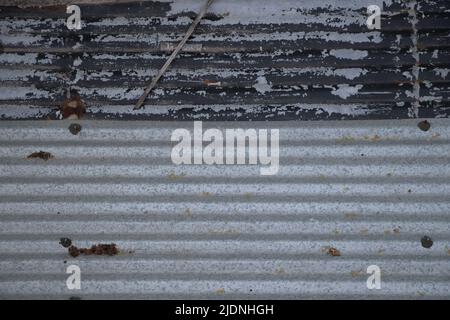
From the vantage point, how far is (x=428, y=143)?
291 centimetres

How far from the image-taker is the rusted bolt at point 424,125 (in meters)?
2.90

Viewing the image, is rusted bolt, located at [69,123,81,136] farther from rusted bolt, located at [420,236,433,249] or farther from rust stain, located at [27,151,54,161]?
rusted bolt, located at [420,236,433,249]

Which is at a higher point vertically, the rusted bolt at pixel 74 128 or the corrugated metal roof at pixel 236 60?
the corrugated metal roof at pixel 236 60

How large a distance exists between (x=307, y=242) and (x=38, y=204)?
1.77 metres

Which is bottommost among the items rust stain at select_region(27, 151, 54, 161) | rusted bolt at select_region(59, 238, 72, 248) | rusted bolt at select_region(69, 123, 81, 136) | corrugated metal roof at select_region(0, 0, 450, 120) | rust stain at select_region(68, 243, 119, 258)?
rust stain at select_region(68, 243, 119, 258)

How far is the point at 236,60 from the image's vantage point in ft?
9.62

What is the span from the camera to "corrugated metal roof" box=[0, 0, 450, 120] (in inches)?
114

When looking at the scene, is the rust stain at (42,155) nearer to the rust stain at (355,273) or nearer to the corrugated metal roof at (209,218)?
the corrugated metal roof at (209,218)

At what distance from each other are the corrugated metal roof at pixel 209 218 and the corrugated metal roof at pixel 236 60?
148 millimetres

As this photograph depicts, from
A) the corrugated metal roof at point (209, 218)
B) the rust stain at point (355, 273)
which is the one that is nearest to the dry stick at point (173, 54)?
the corrugated metal roof at point (209, 218)

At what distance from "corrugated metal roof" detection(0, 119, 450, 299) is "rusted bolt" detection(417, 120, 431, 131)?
0.69 ft

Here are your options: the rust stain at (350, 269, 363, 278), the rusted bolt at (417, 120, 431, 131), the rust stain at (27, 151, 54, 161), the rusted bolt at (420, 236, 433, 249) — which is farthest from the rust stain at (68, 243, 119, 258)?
the rusted bolt at (417, 120, 431, 131)

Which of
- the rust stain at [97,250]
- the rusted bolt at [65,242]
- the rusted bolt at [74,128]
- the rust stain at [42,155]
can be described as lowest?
the rust stain at [97,250]
